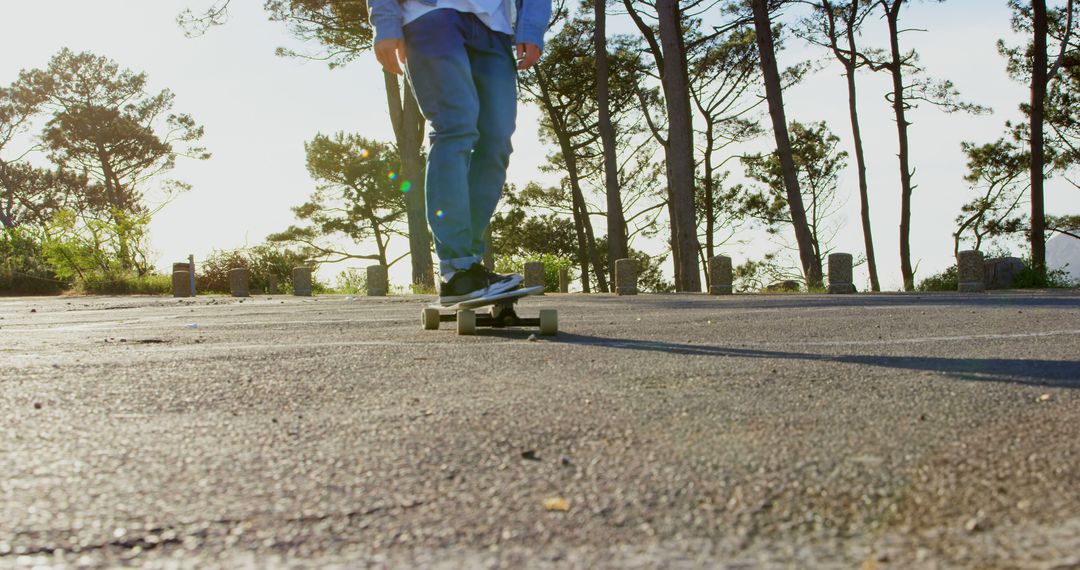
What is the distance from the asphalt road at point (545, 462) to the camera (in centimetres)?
103

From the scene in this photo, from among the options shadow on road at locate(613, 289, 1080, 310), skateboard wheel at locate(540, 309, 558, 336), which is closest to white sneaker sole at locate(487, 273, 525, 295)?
skateboard wheel at locate(540, 309, 558, 336)

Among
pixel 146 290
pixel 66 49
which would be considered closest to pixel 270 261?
pixel 146 290

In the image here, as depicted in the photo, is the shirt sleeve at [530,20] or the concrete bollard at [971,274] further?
the concrete bollard at [971,274]

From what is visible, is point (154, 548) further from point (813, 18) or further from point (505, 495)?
point (813, 18)

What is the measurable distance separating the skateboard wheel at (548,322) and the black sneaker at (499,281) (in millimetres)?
287

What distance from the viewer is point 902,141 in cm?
2528

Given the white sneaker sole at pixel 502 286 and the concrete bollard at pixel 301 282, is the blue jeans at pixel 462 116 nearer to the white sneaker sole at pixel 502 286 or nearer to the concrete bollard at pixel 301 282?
the white sneaker sole at pixel 502 286

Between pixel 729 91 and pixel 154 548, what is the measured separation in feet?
103

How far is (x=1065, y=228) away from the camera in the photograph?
2902cm

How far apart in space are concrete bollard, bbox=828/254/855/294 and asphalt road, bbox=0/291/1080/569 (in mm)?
10573

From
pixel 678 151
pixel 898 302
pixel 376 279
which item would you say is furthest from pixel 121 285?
pixel 898 302

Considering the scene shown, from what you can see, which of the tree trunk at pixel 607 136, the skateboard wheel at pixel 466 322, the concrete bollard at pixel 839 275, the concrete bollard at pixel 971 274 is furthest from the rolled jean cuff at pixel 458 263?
the tree trunk at pixel 607 136

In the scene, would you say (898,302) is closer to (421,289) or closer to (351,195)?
(421,289)

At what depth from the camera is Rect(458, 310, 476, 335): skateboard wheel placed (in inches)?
154
